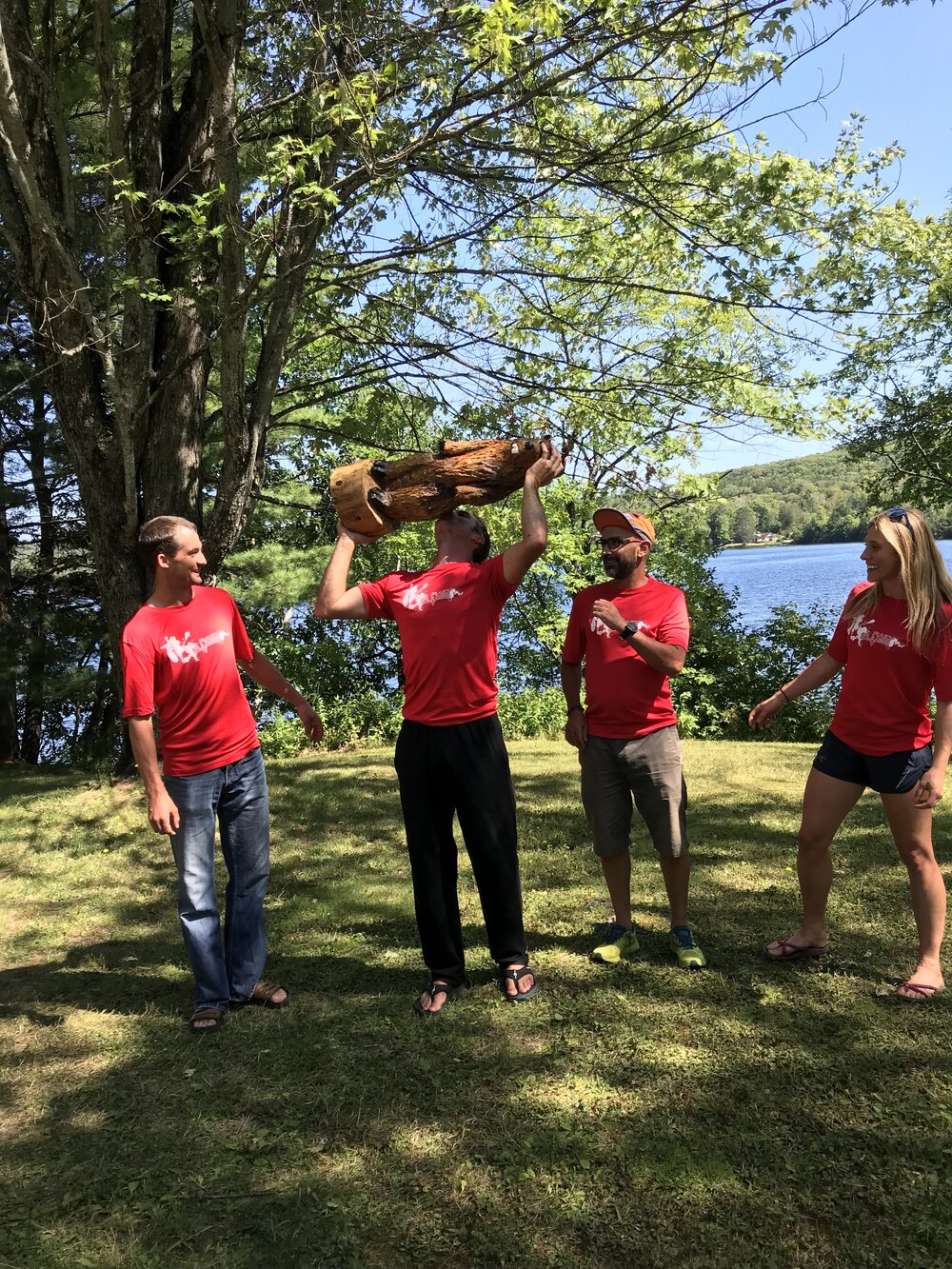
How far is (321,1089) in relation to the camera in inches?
120

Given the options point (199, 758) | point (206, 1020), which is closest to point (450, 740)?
point (199, 758)

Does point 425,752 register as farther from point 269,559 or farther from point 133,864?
point 269,559

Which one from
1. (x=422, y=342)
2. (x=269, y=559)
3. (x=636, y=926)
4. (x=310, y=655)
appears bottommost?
(x=636, y=926)

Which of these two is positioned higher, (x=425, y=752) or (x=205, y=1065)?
(x=425, y=752)

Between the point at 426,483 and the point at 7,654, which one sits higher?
the point at 426,483

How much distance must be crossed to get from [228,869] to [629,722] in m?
1.88

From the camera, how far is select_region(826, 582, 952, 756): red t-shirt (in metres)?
3.44

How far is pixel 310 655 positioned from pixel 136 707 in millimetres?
10942

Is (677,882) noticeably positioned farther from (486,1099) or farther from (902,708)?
(486,1099)

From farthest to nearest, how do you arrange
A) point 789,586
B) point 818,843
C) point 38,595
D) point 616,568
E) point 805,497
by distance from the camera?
1. point 805,497
2. point 789,586
3. point 38,595
4. point 616,568
5. point 818,843

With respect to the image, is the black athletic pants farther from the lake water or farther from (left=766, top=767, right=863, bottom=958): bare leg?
the lake water

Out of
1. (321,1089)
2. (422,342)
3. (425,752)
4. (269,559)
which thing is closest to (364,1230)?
(321,1089)

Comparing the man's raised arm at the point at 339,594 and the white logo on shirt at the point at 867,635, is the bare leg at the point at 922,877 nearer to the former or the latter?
the white logo on shirt at the point at 867,635

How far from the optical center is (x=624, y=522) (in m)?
3.79
